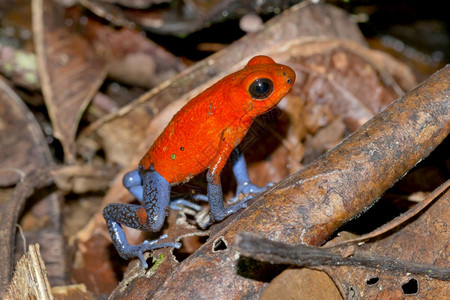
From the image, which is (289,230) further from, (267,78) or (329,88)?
(329,88)

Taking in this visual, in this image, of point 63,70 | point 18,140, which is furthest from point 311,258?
point 63,70

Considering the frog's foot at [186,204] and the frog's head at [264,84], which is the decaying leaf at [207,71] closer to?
the frog's foot at [186,204]

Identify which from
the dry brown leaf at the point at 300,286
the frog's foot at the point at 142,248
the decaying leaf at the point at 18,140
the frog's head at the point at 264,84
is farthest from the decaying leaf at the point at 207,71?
the dry brown leaf at the point at 300,286

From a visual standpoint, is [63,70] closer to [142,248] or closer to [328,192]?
[142,248]

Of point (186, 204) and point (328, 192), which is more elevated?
point (328, 192)

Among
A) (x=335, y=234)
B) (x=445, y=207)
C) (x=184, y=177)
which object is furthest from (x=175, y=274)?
(x=445, y=207)

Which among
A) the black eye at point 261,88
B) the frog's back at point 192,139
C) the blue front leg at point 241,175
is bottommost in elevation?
the blue front leg at point 241,175
